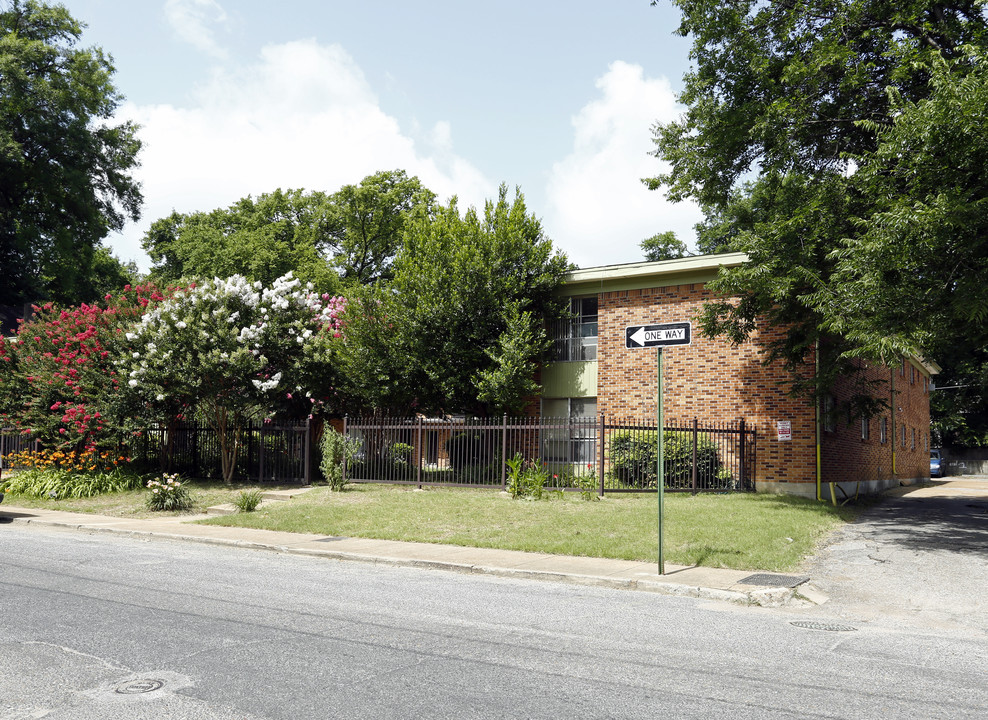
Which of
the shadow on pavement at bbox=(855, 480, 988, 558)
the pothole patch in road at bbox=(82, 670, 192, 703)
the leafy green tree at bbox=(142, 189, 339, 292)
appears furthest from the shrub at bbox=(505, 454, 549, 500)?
the leafy green tree at bbox=(142, 189, 339, 292)

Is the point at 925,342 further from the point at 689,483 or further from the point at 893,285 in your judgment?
the point at 689,483

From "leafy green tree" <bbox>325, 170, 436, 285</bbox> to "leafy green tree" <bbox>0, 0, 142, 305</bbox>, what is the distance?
1150 centimetres

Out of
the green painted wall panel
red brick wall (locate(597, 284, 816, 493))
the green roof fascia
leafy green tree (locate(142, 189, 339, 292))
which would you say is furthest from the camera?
leafy green tree (locate(142, 189, 339, 292))

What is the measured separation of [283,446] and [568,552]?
43.7 feet

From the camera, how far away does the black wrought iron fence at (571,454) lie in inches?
770

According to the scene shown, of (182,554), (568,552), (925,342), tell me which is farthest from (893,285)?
(182,554)

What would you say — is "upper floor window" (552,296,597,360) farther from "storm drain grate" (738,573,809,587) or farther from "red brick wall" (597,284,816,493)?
"storm drain grate" (738,573,809,587)

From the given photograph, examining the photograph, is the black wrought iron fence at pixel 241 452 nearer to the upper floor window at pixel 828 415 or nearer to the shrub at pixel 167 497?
the shrub at pixel 167 497

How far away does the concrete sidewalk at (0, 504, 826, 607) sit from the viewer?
8.84 meters

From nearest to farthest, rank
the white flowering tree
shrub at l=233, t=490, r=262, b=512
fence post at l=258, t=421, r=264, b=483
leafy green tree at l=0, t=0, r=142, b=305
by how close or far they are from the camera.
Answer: shrub at l=233, t=490, r=262, b=512
the white flowering tree
fence post at l=258, t=421, r=264, b=483
leafy green tree at l=0, t=0, r=142, b=305

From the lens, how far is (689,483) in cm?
1966

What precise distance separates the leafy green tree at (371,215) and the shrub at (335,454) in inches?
1057

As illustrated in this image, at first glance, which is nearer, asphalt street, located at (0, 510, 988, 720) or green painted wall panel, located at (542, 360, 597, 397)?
asphalt street, located at (0, 510, 988, 720)

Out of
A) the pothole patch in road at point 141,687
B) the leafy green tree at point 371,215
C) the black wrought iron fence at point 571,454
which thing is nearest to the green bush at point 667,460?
the black wrought iron fence at point 571,454
